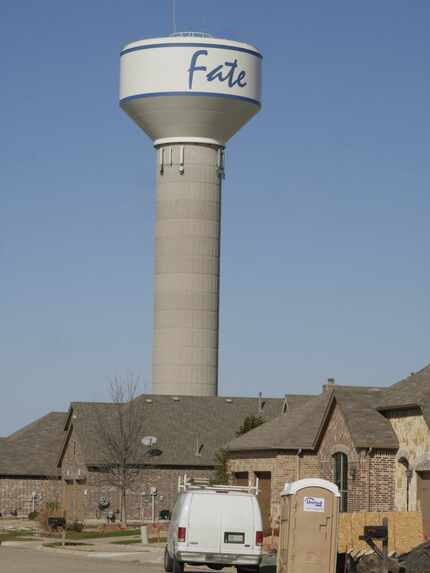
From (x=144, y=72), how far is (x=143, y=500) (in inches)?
1305

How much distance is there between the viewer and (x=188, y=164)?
101 metres

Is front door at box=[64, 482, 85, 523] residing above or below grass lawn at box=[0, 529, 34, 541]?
above

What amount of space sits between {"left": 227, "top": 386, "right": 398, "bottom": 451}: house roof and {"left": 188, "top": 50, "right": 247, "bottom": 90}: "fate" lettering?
40.2m

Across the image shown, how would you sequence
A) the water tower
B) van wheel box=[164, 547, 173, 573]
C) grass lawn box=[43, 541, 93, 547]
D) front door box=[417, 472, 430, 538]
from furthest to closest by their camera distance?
the water tower < grass lawn box=[43, 541, 93, 547] < front door box=[417, 472, 430, 538] < van wheel box=[164, 547, 173, 573]

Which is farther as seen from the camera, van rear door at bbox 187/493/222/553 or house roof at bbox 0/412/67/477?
house roof at bbox 0/412/67/477

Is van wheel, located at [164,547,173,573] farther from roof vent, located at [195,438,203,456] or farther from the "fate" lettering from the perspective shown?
the "fate" lettering

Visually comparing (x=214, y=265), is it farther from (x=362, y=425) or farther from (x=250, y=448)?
(x=362, y=425)

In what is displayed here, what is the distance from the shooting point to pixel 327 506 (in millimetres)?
31328

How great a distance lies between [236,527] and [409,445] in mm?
15411

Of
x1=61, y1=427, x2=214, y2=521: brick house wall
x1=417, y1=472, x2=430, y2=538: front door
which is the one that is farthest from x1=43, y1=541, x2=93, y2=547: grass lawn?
x1=61, y1=427, x2=214, y2=521: brick house wall

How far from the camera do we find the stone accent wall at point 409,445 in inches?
1794

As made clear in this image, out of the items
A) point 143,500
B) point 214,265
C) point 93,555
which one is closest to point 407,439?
point 93,555

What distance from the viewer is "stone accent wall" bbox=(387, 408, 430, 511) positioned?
4556 cm

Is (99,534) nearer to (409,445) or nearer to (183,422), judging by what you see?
(409,445)
